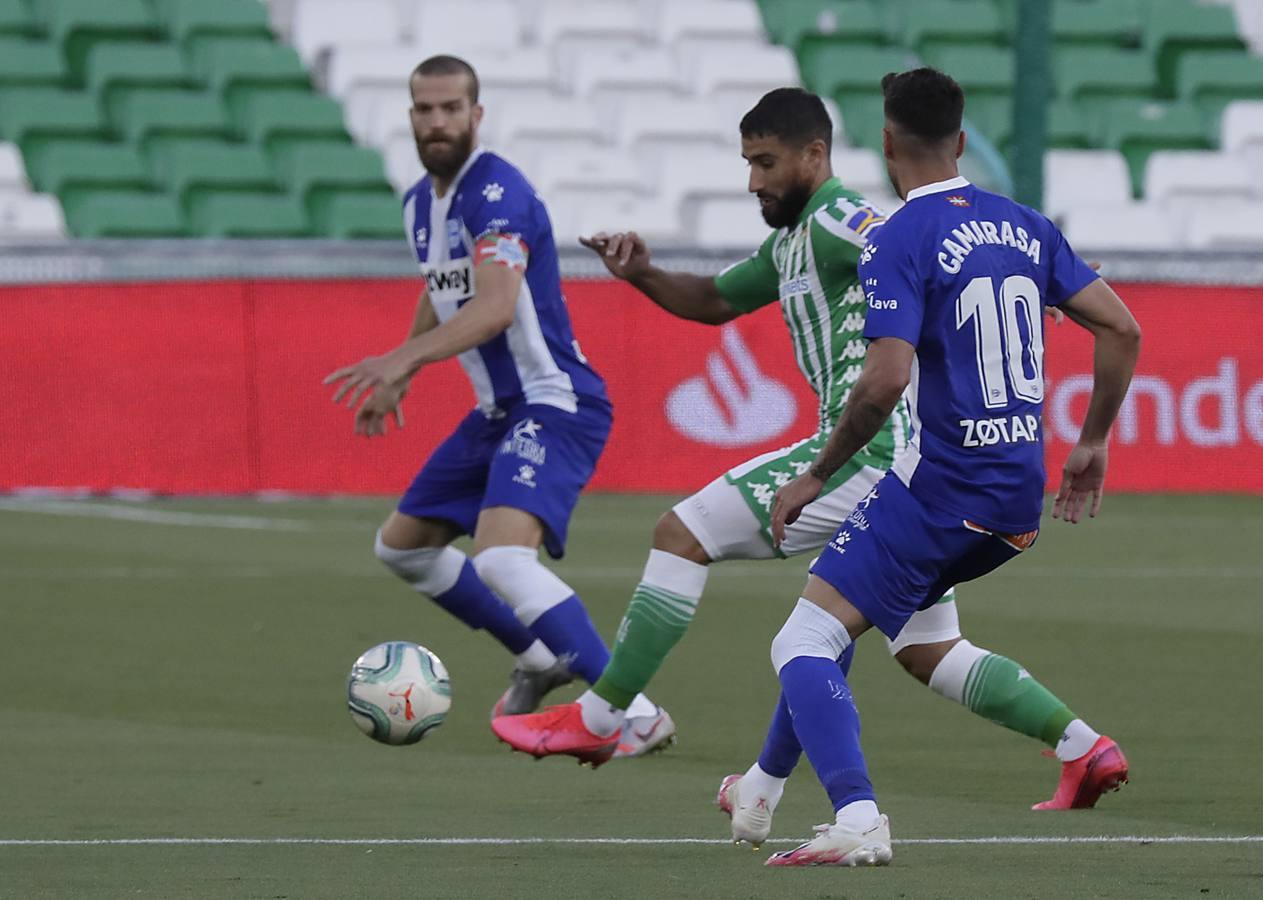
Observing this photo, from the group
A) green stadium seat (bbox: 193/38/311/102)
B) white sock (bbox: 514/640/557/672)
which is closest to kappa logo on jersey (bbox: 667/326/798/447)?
green stadium seat (bbox: 193/38/311/102)

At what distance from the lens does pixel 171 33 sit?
22.0 m

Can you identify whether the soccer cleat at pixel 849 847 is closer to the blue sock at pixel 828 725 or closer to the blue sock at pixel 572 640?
the blue sock at pixel 828 725

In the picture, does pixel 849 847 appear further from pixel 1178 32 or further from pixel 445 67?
pixel 1178 32

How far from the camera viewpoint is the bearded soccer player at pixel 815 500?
21.4 ft

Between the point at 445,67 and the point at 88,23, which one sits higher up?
the point at 88,23

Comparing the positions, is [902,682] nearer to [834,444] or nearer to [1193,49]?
[834,444]

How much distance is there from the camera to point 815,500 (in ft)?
21.2

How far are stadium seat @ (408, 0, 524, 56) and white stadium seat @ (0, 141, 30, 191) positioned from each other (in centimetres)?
420

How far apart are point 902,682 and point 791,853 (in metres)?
3.95

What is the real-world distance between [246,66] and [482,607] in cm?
1394

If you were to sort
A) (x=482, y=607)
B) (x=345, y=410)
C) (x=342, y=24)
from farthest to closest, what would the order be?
(x=342, y=24) < (x=345, y=410) < (x=482, y=607)

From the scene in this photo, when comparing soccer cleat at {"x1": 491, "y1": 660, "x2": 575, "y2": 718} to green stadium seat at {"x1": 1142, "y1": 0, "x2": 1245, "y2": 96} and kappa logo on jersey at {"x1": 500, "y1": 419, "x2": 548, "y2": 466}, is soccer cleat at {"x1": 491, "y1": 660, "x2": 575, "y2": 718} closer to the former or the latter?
kappa logo on jersey at {"x1": 500, "y1": 419, "x2": 548, "y2": 466}

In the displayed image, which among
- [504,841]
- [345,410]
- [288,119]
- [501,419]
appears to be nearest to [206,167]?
Answer: [288,119]

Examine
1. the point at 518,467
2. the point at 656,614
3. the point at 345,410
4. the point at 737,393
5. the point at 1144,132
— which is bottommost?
the point at 345,410
